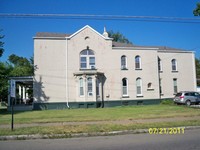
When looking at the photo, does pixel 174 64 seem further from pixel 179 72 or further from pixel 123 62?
pixel 123 62

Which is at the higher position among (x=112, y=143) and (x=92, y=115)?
(x=92, y=115)

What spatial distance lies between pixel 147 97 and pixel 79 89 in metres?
9.25

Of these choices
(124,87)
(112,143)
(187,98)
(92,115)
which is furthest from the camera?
(124,87)

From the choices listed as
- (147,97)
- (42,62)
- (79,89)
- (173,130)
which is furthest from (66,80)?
(173,130)

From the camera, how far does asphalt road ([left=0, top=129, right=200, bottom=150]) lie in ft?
25.8

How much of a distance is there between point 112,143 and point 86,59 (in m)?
19.9

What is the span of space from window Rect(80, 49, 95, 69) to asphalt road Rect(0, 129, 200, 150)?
18.5 m

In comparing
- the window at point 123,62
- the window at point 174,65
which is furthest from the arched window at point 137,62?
the window at point 174,65

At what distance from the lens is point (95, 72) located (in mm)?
26828

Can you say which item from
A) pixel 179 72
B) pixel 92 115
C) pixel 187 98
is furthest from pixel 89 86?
pixel 179 72

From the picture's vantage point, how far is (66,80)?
1063 inches

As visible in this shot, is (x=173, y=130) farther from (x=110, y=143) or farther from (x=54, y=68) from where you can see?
(x=54, y=68)

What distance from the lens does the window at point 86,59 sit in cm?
2794
